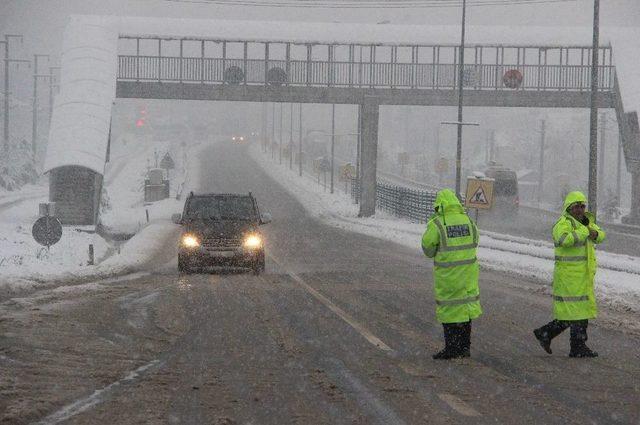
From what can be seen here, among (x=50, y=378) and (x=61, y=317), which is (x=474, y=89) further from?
(x=50, y=378)

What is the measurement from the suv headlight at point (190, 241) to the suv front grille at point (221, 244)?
0.48 feet

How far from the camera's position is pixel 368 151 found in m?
50.4

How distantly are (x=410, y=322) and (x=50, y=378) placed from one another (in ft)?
19.2

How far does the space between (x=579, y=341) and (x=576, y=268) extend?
30.5 inches

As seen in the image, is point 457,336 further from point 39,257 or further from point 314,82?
point 314,82

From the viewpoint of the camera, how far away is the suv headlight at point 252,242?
21.5 m

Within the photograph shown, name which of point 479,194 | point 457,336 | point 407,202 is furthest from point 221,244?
point 407,202

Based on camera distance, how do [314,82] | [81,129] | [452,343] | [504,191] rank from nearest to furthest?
[452,343]
[81,129]
[314,82]
[504,191]

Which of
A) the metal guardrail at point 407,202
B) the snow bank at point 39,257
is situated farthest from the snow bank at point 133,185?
the metal guardrail at point 407,202

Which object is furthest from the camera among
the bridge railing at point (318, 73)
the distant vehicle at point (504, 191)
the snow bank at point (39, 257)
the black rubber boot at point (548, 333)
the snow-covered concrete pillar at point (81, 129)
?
the distant vehicle at point (504, 191)

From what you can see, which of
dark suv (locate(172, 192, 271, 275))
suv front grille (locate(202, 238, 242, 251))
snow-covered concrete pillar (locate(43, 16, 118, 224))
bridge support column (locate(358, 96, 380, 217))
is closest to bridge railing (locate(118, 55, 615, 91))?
bridge support column (locate(358, 96, 380, 217))

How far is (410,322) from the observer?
13703 millimetres

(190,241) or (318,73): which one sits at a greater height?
(318,73)

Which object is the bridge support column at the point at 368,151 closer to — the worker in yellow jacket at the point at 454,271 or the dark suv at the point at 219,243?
the dark suv at the point at 219,243
